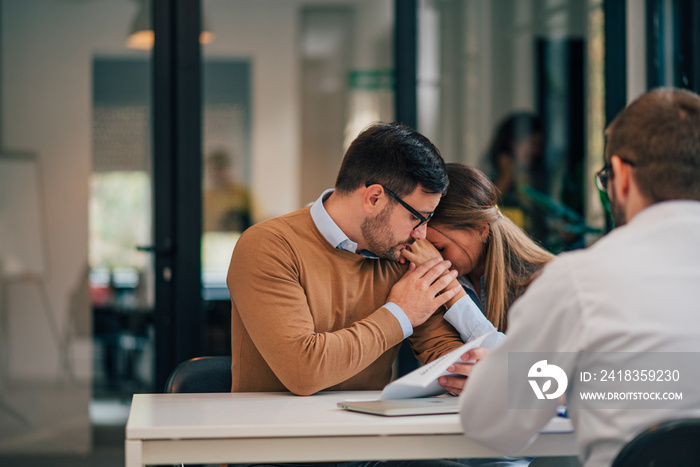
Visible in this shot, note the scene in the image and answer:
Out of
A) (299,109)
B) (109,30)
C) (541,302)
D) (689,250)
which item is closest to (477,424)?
(541,302)

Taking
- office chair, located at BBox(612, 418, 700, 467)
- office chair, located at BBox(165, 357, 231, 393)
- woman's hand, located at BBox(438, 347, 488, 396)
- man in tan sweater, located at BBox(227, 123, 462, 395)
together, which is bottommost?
office chair, located at BBox(165, 357, 231, 393)

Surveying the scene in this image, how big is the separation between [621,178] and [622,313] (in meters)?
0.26

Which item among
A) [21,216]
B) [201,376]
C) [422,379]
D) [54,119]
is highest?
[54,119]

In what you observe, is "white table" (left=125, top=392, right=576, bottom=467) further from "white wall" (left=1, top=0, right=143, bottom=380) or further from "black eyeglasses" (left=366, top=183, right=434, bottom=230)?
"white wall" (left=1, top=0, right=143, bottom=380)

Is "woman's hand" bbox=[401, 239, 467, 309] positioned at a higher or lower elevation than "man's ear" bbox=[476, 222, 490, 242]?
lower

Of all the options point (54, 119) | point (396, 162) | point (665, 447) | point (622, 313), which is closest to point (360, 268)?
point (396, 162)

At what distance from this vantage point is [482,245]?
2293mm

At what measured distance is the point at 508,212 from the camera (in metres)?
3.51

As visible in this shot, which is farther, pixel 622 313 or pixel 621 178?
pixel 621 178

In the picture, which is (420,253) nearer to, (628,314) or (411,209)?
(411,209)

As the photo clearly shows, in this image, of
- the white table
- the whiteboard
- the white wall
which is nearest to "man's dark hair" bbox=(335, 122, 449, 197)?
the white table

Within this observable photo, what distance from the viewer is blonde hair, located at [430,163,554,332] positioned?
224 centimetres

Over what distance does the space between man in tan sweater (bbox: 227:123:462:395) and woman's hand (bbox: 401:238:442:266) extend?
0.16 feet

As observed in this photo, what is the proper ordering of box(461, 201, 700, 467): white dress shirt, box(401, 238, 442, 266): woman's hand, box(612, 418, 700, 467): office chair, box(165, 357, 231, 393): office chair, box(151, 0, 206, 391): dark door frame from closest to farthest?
box(612, 418, 700, 467): office chair, box(461, 201, 700, 467): white dress shirt, box(165, 357, 231, 393): office chair, box(401, 238, 442, 266): woman's hand, box(151, 0, 206, 391): dark door frame
